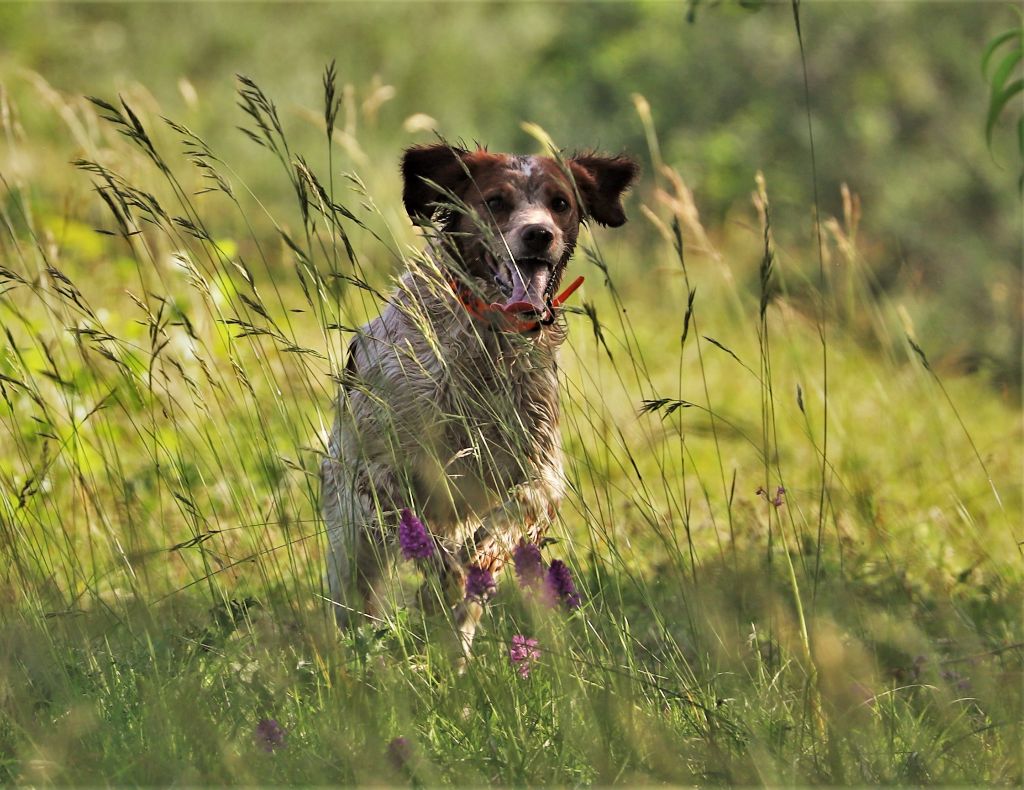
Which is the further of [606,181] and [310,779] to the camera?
[606,181]

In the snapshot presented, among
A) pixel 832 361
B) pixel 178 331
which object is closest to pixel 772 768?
pixel 178 331

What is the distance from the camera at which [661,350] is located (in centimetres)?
916

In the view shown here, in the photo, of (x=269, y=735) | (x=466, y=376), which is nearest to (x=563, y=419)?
(x=466, y=376)

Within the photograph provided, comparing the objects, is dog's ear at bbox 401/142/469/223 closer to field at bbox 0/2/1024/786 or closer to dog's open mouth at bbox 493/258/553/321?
field at bbox 0/2/1024/786

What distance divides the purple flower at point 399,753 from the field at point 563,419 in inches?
0.4

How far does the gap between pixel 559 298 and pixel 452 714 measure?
1352 mm

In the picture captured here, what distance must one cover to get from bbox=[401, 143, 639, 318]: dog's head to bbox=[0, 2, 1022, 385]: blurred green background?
7.06 metres

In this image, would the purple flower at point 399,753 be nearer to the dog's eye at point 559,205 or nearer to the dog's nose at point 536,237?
the dog's nose at point 536,237

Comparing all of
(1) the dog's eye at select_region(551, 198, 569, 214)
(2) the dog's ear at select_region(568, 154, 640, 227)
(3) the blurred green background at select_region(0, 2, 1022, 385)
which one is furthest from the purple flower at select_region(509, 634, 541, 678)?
(3) the blurred green background at select_region(0, 2, 1022, 385)

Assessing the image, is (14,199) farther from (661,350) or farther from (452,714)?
(661,350)

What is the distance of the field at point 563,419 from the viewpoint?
2623mm

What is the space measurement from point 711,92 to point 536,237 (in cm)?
950

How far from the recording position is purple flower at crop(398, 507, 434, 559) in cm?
275

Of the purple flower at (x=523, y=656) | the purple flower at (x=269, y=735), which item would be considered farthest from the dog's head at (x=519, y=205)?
the purple flower at (x=269, y=735)
